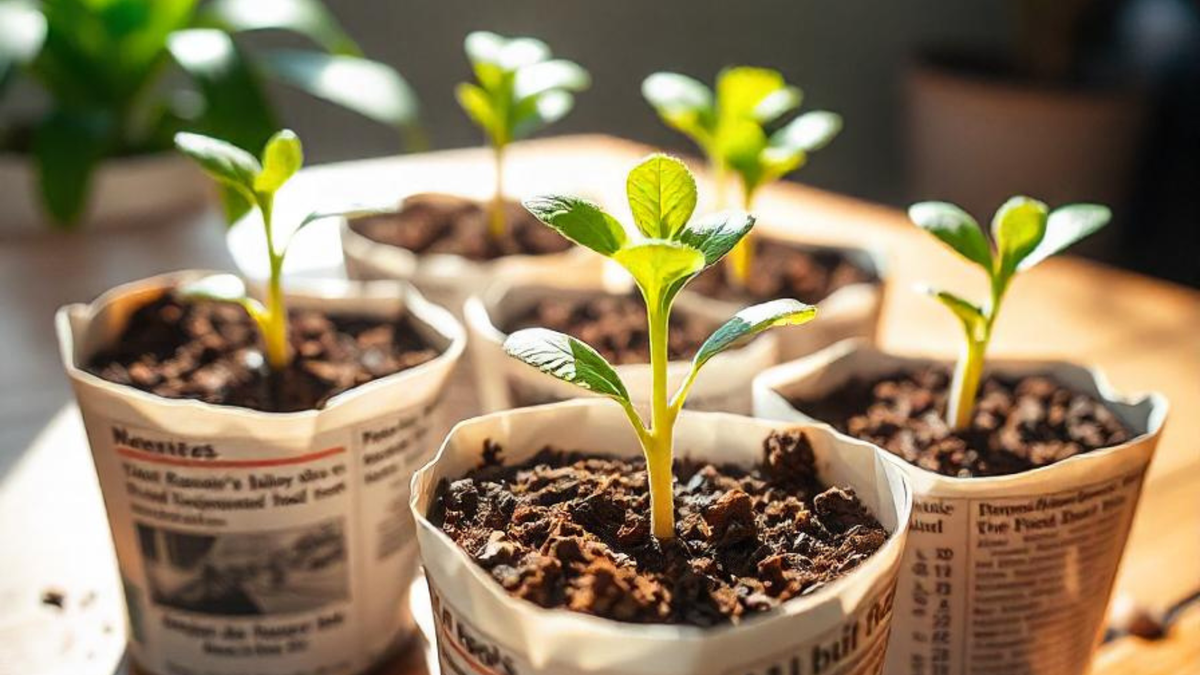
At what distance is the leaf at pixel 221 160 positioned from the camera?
0.69m

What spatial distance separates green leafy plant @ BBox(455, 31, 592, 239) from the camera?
1.04 m

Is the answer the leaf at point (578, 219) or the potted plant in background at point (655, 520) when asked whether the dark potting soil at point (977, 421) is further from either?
the leaf at point (578, 219)

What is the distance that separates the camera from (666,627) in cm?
50

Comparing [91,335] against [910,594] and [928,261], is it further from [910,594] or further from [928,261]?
[928,261]

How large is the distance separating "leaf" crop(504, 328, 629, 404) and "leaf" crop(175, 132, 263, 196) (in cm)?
23

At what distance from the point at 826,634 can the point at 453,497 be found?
0.65 ft

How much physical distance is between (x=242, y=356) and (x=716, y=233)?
1.26ft

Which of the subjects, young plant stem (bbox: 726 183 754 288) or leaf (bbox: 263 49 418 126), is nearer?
young plant stem (bbox: 726 183 754 288)

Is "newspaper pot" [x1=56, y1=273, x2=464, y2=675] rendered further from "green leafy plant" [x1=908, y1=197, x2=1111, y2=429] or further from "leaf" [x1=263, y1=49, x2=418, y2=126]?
"leaf" [x1=263, y1=49, x2=418, y2=126]

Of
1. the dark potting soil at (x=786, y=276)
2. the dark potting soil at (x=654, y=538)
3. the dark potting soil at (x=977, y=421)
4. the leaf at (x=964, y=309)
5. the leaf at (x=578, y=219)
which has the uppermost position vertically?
the leaf at (x=578, y=219)

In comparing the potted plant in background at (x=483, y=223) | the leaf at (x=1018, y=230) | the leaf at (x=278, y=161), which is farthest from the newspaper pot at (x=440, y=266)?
the leaf at (x=1018, y=230)

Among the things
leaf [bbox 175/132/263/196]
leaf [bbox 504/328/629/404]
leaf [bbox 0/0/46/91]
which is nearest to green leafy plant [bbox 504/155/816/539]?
leaf [bbox 504/328/629/404]

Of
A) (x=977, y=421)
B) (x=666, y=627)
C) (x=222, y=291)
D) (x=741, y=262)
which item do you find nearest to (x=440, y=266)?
(x=741, y=262)

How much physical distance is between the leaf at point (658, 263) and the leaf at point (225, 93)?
34.3 inches
